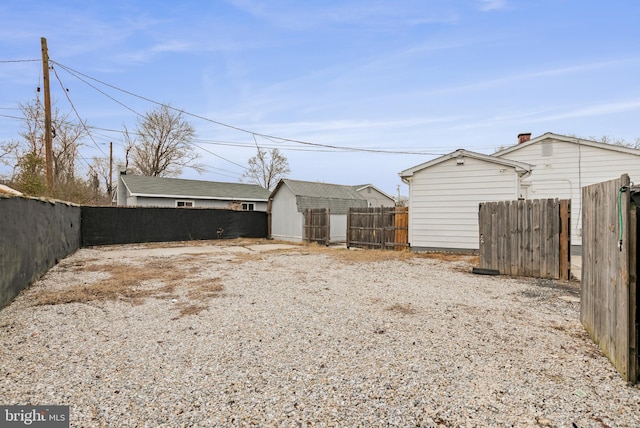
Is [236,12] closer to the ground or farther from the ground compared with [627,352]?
farther from the ground

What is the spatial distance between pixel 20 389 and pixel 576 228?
14011 millimetres

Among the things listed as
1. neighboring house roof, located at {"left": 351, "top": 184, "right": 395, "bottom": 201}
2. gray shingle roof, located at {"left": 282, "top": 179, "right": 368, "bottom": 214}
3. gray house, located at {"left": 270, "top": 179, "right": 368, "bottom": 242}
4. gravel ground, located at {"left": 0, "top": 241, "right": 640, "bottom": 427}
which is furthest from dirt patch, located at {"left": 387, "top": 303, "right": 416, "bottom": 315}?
neighboring house roof, located at {"left": 351, "top": 184, "right": 395, "bottom": 201}

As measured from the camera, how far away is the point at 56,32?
40.5ft

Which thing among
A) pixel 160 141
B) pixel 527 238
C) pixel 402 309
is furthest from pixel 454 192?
pixel 160 141

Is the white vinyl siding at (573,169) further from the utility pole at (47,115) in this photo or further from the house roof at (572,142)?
the utility pole at (47,115)

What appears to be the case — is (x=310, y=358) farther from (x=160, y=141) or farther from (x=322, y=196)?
(x=160, y=141)

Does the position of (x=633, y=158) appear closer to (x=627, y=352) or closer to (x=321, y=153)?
(x=627, y=352)

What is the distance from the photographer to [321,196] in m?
19.0

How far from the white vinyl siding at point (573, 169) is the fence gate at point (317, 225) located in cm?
836

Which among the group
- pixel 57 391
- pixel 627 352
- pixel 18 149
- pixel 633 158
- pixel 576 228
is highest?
pixel 18 149

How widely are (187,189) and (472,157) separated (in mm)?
19600

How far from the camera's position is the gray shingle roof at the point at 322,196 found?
17438 mm

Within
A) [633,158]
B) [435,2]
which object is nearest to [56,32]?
[435,2]

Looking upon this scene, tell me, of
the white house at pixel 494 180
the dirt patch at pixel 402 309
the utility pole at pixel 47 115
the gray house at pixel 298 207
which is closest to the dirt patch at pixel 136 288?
the dirt patch at pixel 402 309
